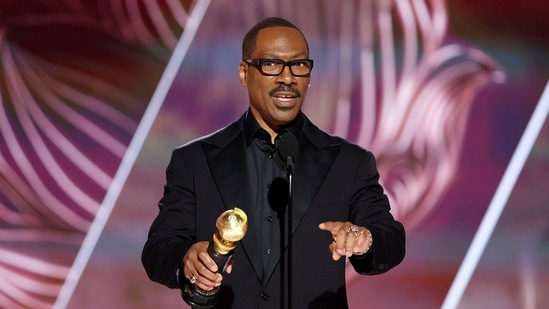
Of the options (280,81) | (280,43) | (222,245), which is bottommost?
(222,245)

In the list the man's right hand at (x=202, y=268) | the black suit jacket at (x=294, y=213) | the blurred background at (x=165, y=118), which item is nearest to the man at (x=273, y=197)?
the black suit jacket at (x=294, y=213)

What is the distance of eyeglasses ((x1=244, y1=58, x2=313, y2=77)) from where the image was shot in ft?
7.93

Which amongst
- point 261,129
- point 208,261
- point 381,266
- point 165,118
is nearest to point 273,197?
point 261,129

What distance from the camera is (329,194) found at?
244cm

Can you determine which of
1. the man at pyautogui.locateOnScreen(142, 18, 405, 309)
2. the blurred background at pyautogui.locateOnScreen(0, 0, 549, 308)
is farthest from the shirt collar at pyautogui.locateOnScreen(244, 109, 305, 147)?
the blurred background at pyautogui.locateOnScreen(0, 0, 549, 308)

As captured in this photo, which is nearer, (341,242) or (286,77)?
(341,242)

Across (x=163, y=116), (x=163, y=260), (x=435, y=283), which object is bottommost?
(x=435, y=283)

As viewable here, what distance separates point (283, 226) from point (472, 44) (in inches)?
75.7

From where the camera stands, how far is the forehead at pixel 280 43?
95.7 inches

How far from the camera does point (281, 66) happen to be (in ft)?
7.99

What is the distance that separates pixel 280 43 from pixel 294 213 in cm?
44

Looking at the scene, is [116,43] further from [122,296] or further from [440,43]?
[440,43]

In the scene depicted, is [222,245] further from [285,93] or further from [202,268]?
[285,93]

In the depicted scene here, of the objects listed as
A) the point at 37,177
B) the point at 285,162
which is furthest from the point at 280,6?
the point at 285,162
